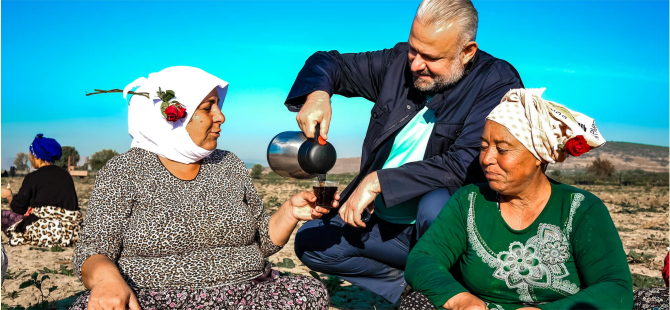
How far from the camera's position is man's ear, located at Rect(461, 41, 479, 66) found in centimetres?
392

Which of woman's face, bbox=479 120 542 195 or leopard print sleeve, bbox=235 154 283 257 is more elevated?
woman's face, bbox=479 120 542 195

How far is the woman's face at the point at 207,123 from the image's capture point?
11.9 ft

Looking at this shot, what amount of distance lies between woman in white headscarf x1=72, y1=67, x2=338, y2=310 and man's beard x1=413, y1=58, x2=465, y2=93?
117cm

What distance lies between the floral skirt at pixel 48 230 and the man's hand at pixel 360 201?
6579mm

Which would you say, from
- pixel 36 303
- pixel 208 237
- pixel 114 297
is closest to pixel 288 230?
pixel 208 237

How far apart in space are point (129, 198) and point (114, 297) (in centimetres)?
70

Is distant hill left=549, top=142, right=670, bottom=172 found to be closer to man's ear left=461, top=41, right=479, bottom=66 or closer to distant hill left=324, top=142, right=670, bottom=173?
distant hill left=324, top=142, right=670, bottom=173

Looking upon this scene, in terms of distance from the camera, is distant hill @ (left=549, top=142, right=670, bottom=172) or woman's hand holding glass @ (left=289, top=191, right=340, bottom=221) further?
distant hill @ (left=549, top=142, right=670, bottom=172)

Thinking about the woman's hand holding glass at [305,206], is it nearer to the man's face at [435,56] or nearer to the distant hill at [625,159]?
the man's face at [435,56]

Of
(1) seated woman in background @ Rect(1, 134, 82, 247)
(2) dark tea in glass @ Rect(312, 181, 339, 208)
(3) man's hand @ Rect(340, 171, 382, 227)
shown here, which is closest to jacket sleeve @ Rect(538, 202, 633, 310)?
(3) man's hand @ Rect(340, 171, 382, 227)

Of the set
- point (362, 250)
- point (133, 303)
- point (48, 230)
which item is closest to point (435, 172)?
point (362, 250)

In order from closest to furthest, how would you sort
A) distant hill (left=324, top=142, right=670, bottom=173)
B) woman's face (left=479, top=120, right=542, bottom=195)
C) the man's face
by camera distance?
woman's face (left=479, top=120, right=542, bottom=195)
the man's face
distant hill (left=324, top=142, right=670, bottom=173)

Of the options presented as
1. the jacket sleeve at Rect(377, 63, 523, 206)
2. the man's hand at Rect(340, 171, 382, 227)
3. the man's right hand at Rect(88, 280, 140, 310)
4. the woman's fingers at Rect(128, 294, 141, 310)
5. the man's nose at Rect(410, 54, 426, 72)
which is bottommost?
the woman's fingers at Rect(128, 294, 141, 310)

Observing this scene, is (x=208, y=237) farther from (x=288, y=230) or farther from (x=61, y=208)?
(x=61, y=208)
